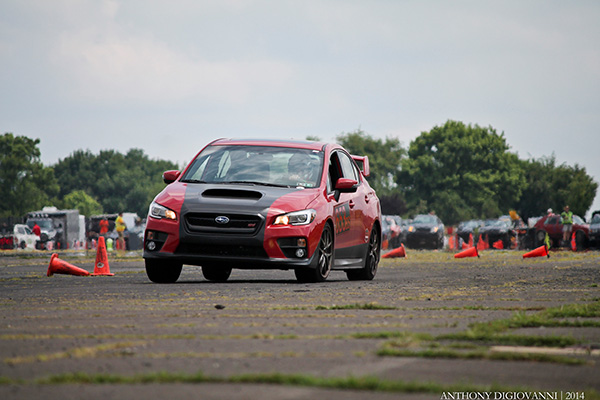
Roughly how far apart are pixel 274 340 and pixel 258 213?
20.9 ft

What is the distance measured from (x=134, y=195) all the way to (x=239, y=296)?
14454 centimetres

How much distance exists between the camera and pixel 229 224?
13.2 m

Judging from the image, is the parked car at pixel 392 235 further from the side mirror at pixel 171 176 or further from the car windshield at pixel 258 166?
the side mirror at pixel 171 176

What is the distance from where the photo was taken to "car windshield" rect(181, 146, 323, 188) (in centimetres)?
1420

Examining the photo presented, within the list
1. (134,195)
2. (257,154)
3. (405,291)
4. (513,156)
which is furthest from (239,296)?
(134,195)

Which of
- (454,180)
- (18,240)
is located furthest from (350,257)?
(454,180)

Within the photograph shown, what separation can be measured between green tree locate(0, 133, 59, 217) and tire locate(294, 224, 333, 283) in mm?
100064

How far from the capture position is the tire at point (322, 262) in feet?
45.3

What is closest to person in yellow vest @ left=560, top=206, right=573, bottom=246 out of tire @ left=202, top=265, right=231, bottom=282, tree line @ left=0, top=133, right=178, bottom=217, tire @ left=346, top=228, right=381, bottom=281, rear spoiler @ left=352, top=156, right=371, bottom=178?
rear spoiler @ left=352, top=156, right=371, bottom=178

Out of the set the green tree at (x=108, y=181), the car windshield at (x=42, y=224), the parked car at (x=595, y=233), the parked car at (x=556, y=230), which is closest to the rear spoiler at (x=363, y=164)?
the parked car at (x=595, y=233)

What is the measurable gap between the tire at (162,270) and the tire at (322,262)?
1.60m

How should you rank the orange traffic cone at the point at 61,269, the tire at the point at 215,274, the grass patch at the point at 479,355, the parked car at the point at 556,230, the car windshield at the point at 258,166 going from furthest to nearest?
the parked car at the point at 556,230 < the orange traffic cone at the point at 61,269 < the tire at the point at 215,274 < the car windshield at the point at 258,166 < the grass patch at the point at 479,355

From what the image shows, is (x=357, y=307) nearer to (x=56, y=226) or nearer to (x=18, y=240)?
(x=18, y=240)

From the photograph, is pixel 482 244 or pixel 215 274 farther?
pixel 482 244
